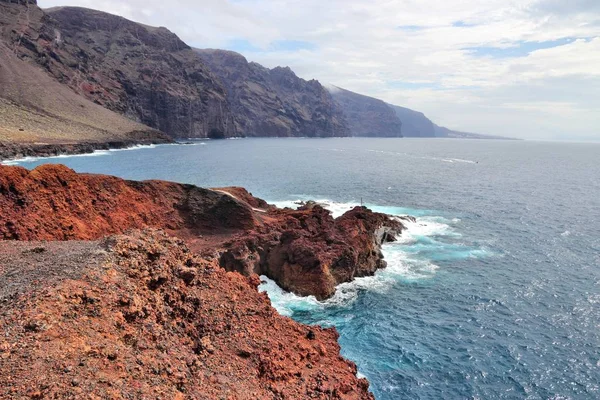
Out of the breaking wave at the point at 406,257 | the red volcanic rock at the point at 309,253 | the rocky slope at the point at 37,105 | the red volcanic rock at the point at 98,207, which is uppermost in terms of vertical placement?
the rocky slope at the point at 37,105

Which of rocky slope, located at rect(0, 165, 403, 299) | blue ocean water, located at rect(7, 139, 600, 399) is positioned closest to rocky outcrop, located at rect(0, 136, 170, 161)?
Answer: blue ocean water, located at rect(7, 139, 600, 399)

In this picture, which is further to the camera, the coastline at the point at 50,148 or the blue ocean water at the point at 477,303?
the coastline at the point at 50,148

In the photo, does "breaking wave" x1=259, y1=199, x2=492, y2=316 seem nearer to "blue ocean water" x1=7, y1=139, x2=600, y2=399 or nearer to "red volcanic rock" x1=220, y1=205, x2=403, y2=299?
"blue ocean water" x1=7, y1=139, x2=600, y2=399

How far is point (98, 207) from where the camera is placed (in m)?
37.8

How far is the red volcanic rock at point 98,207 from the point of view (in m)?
31.3

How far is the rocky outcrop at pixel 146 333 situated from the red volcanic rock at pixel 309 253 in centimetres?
1333

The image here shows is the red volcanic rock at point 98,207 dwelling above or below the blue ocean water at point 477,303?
above

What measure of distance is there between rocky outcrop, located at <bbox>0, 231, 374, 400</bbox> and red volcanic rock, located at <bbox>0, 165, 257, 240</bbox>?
10366 mm

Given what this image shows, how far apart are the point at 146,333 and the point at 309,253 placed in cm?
2272

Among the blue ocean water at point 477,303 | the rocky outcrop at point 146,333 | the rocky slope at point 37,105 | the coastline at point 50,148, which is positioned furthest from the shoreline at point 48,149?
the rocky outcrop at point 146,333

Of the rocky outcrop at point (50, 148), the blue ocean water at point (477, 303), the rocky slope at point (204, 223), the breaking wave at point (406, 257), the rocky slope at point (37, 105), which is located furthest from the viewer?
the rocky slope at point (37, 105)

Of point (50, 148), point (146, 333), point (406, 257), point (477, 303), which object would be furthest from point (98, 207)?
point (50, 148)

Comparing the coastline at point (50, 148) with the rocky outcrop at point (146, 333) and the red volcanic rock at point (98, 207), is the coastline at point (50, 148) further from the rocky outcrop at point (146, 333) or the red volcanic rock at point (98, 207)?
the rocky outcrop at point (146, 333)

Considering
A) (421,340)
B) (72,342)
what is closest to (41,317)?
(72,342)
